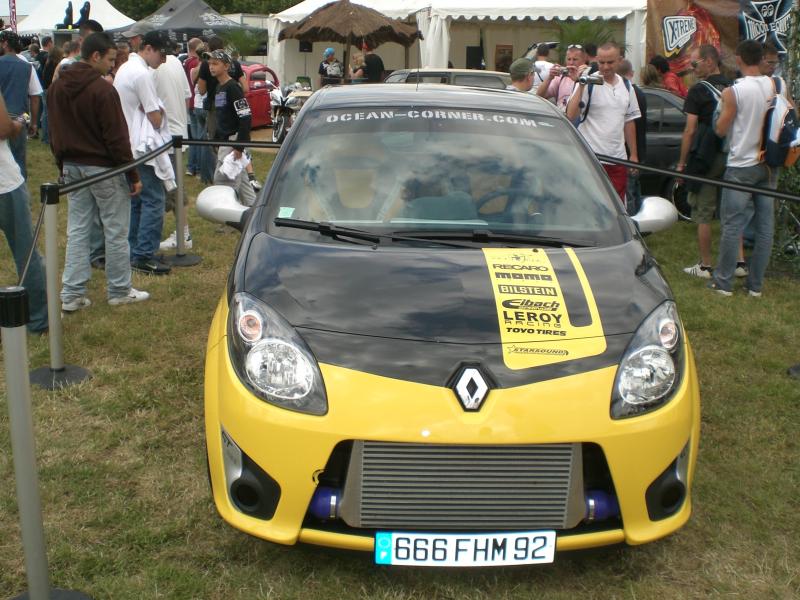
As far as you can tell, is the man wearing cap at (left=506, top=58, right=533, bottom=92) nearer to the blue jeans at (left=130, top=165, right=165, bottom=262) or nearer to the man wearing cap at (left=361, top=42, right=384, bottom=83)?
the blue jeans at (left=130, top=165, right=165, bottom=262)

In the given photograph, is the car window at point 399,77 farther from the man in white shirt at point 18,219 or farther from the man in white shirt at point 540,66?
the man in white shirt at point 18,219

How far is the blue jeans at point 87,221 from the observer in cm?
611

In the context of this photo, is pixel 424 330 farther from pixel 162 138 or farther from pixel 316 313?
pixel 162 138

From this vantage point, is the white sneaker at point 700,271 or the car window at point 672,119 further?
the car window at point 672,119

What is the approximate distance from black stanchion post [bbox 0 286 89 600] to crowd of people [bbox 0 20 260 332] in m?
2.69

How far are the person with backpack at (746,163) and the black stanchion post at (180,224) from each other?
4.44 m

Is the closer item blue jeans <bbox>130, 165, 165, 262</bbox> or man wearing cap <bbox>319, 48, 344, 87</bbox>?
blue jeans <bbox>130, 165, 165, 262</bbox>

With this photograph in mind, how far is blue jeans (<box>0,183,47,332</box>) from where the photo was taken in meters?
5.34

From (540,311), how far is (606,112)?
4830mm

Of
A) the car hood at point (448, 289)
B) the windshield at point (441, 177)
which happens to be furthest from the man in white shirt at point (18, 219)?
the car hood at point (448, 289)

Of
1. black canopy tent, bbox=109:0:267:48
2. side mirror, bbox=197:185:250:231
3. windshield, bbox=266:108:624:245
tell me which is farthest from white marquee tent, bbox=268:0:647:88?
side mirror, bbox=197:185:250:231

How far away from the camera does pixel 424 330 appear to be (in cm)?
297

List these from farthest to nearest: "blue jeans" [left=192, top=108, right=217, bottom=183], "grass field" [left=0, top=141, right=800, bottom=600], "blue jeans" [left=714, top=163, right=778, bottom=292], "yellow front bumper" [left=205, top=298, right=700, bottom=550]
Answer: "blue jeans" [left=192, top=108, right=217, bottom=183]
"blue jeans" [left=714, top=163, right=778, bottom=292]
"grass field" [left=0, top=141, right=800, bottom=600]
"yellow front bumper" [left=205, top=298, right=700, bottom=550]

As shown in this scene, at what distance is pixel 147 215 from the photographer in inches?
286
